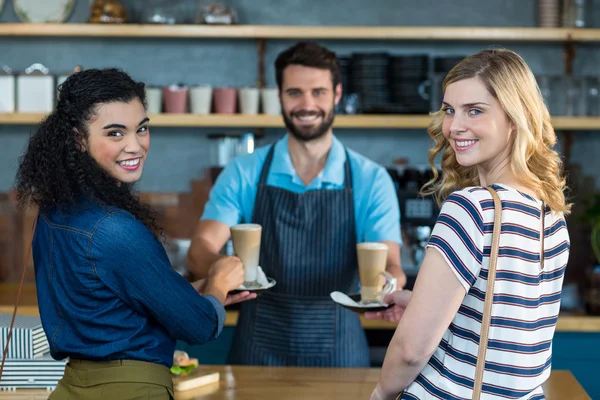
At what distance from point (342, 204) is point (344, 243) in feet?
0.42

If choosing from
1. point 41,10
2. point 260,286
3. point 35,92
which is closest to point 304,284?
point 260,286

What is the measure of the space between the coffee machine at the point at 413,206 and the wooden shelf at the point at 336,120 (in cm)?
25

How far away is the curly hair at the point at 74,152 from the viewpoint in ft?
4.97

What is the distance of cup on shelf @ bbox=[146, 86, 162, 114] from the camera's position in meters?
3.61

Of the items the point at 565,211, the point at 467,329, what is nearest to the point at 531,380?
the point at 467,329

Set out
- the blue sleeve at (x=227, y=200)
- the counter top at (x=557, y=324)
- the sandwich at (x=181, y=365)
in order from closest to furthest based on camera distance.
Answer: the sandwich at (x=181, y=365), the blue sleeve at (x=227, y=200), the counter top at (x=557, y=324)

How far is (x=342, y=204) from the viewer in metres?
2.50

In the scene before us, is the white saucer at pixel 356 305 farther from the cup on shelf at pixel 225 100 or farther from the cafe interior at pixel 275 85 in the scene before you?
the cup on shelf at pixel 225 100

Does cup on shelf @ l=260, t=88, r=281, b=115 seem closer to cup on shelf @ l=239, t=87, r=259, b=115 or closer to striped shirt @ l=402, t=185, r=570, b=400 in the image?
cup on shelf @ l=239, t=87, r=259, b=115

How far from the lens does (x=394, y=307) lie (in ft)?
6.08

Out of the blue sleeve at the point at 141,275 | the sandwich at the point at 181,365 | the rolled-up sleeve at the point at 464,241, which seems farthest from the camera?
the sandwich at the point at 181,365

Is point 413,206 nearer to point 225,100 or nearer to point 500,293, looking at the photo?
point 225,100

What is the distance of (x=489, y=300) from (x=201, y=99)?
2.55 metres

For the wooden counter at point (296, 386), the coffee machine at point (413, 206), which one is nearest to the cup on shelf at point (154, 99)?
the coffee machine at point (413, 206)
